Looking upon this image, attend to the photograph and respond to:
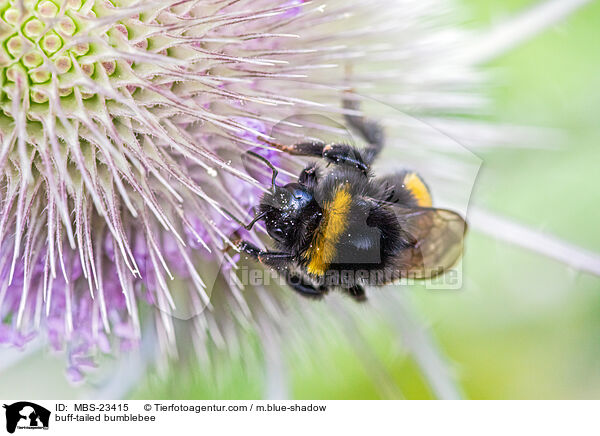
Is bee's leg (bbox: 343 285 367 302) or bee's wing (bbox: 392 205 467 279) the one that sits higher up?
bee's wing (bbox: 392 205 467 279)

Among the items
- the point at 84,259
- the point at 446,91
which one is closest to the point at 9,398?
the point at 84,259

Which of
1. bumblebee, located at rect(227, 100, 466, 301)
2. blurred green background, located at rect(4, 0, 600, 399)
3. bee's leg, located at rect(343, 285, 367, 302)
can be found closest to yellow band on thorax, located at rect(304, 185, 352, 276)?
bumblebee, located at rect(227, 100, 466, 301)

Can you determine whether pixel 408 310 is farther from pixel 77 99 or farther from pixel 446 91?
pixel 77 99

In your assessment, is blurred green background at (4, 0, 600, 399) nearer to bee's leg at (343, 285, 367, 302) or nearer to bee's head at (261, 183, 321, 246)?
bee's leg at (343, 285, 367, 302)

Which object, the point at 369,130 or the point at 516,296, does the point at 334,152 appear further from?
the point at 516,296

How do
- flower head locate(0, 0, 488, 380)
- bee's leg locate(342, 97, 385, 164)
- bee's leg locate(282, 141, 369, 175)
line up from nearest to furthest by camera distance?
flower head locate(0, 0, 488, 380), bee's leg locate(282, 141, 369, 175), bee's leg locate(342, 97, 385, 164)
